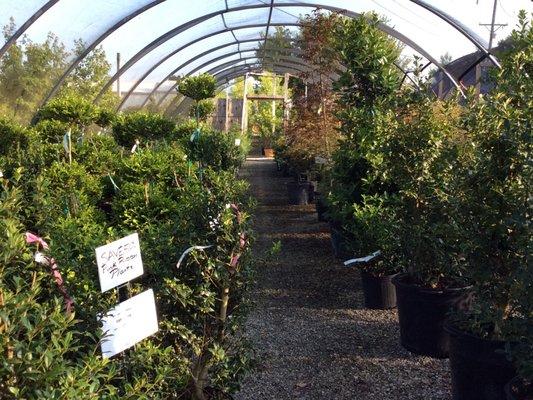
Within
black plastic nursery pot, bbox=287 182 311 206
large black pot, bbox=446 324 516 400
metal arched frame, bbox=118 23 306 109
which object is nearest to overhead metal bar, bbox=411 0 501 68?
black plastic nursery pot, bbox=287 182 311 206

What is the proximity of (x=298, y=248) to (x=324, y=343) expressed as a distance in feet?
10.4

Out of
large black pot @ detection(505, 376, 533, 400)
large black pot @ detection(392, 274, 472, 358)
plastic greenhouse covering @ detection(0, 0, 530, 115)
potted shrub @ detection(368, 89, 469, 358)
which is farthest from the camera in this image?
plastic greenhouse covering @ detection(0, 0, 530, 115)

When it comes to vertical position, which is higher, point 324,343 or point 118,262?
point 118,262

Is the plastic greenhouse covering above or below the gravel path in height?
above

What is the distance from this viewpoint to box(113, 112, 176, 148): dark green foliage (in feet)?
24.3

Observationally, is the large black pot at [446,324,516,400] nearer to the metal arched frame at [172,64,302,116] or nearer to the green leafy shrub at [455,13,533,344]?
the green leafy shrub at [455,13,533,344]

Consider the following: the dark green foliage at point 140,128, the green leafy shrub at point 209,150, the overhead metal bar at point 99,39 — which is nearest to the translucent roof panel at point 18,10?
the dark green foliage at point 140,128

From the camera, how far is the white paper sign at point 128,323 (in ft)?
6.14

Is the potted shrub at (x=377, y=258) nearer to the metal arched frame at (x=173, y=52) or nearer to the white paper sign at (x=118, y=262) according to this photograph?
the white paper sign at (x=118, y=262)

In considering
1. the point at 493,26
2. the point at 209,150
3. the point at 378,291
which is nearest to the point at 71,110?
the point at 209,150

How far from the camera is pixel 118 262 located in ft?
6.53

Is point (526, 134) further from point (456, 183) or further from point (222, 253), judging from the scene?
point (222, 253)

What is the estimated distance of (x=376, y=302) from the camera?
16.3 feet

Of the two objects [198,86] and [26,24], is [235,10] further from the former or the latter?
[26,24]
